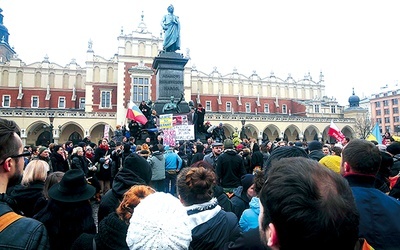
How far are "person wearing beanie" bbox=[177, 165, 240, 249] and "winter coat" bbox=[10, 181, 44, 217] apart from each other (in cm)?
179

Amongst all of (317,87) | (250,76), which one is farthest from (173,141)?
(317,87)

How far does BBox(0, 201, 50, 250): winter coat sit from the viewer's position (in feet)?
4.65

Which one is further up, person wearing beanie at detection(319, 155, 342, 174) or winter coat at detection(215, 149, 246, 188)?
person wearing beanie at detection(319, 155, 342, 174)

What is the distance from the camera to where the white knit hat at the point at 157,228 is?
1.65 meters

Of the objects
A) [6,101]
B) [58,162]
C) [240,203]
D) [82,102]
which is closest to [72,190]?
[240,203]

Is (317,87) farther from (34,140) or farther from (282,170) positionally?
(282,170)

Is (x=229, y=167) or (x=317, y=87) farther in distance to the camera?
(x=317, y=87)

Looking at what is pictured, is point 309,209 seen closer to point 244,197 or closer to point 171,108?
point 244,197

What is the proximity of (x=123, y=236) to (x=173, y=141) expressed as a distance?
9.59 metres

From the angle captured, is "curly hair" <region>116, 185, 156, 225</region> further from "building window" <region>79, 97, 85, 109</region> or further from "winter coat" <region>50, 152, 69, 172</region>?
"building window" <region>79, 97, 85, 109</region>

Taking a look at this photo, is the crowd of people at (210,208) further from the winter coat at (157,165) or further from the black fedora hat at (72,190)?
the winter coat at (157,165)

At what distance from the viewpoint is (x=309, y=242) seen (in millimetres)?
1009

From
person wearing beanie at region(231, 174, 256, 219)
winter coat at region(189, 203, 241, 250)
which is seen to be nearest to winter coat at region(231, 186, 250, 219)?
person wearing beanie at region(231, 174, 256, 219)

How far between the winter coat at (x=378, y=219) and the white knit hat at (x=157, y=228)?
46.8 inches
